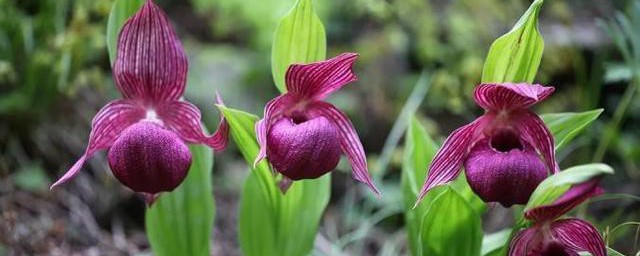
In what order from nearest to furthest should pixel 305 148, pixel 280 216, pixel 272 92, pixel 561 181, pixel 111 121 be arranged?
1. pixel 561 181
2. pixel 305 148
3. pixel 111 121
4. pixel 280 216
5. pixel 272 92

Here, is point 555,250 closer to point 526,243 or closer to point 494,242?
point 526,243

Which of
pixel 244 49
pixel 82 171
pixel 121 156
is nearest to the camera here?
pixel 121 156

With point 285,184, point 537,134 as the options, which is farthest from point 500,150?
point 285,184

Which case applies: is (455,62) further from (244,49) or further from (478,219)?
(478,219)

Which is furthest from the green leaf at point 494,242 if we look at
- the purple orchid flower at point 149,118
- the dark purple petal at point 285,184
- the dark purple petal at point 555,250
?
the purple orchid flower at point 149,118

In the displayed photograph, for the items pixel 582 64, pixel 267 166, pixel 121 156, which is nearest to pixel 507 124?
pixel 267 166
